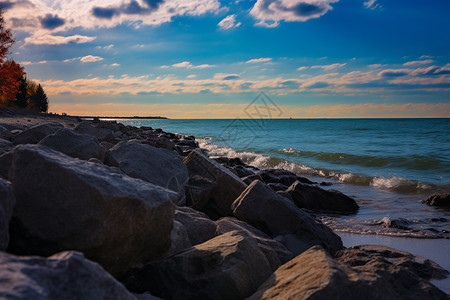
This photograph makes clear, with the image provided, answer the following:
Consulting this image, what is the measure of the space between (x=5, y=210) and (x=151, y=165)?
2.50 meters

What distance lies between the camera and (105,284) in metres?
1.47

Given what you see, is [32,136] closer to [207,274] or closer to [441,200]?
[207,274]

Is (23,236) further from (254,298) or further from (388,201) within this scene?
(388,201)

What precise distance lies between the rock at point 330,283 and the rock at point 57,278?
3.47 ft

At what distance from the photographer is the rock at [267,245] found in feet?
10.0

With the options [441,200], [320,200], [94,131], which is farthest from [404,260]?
[94,131]

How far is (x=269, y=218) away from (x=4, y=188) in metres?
3.02

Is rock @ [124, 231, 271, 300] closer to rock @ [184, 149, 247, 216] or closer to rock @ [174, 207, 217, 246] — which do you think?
rock @ [174, 207, 217, 246]

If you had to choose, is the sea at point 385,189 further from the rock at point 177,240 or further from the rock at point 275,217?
the rock at point 177,240

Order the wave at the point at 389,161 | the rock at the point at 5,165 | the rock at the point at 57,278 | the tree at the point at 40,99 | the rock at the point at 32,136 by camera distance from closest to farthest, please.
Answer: the rock at the point at 57,278
the rock at the point at 5,165
the rock at the point at 32,136
the wave at the point at 389,161
the tree at the point at 40,99

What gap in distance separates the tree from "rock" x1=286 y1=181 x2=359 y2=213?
64.6 metres

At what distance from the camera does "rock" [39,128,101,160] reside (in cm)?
398

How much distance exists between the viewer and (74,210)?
2088 millimetres

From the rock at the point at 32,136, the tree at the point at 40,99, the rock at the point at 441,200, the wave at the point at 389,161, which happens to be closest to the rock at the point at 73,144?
the rock at the point at 32,136
